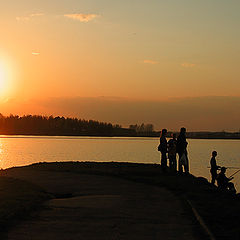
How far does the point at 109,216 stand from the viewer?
12289 mm

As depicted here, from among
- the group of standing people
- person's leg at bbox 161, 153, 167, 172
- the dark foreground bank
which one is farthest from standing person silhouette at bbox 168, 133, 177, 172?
the dark foreground bank

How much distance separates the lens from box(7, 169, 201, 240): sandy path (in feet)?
33.4

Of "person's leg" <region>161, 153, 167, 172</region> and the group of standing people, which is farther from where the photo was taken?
"person's leg" <region>161, 153, 167, 172</region>

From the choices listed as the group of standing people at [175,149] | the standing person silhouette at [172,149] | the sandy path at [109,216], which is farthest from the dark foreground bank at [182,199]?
the standing person silhouette at [172,149]

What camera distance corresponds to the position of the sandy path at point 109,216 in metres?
10.2

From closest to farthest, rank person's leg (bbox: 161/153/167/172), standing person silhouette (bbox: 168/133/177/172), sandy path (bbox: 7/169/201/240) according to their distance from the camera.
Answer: sandy path (bbox: 7/169/201/240) → person's leg (bbox: 161/153/167/172) → standing person silhouette (bbox: 168/133/177/172)

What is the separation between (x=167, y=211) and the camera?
13.2 meters

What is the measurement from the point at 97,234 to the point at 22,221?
2.36 metres

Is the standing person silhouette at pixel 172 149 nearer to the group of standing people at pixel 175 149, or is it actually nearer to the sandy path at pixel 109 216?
the group of standing people at pixel 175 149

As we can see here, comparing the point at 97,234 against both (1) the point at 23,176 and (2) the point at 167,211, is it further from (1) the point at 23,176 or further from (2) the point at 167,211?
(1) the point at 23,176

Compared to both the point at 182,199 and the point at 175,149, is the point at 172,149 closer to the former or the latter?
the point at 175,149

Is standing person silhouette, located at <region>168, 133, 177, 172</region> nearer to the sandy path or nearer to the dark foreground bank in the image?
the dark foreground bank

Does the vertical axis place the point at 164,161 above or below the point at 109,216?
above

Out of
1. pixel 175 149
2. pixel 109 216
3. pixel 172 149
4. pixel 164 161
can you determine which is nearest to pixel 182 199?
pixel 109 216
